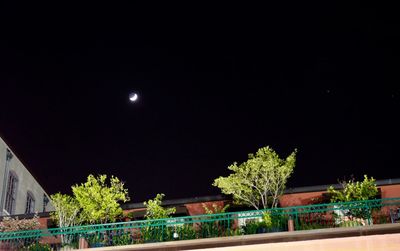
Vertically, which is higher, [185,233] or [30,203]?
[30,203]

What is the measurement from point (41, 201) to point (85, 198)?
19493mm

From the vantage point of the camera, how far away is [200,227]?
Result: 80.8 feet

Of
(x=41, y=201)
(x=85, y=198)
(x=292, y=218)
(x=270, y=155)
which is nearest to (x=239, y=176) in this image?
(x=270, y=155)

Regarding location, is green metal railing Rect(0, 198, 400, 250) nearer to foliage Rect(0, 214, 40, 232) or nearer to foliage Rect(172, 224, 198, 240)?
foliage Rect(172, 224, 198, 240)

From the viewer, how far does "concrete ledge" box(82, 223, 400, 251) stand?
20109mm

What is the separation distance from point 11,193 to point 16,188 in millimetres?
717

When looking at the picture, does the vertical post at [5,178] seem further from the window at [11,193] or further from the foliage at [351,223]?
the foliage at [351,223]

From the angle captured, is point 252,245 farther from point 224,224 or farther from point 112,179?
point 112,179

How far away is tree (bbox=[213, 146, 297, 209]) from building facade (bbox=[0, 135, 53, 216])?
15850mm

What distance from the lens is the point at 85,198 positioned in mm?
27312

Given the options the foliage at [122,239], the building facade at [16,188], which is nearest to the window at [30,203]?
the building facade at [16,188]

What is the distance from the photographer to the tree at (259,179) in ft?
90.6

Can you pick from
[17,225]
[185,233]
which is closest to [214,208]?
[185,233]

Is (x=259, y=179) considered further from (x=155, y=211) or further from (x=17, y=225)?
(x=17, y=225)
